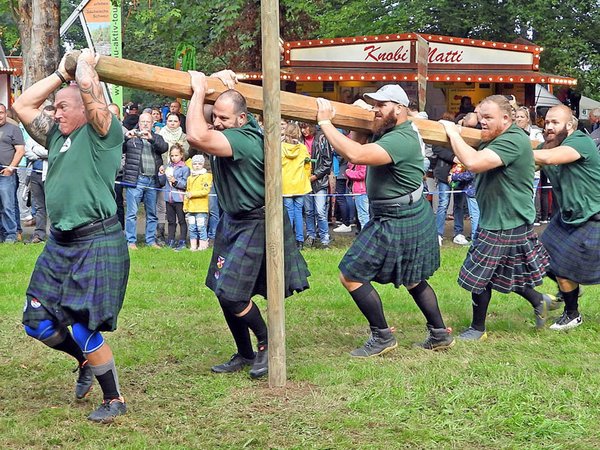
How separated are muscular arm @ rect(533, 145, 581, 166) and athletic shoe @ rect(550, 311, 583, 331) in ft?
3.76

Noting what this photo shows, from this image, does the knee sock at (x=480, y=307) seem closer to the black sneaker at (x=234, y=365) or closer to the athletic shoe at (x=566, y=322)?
the athletic shoe at (x=566, y=322)

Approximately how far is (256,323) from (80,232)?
4.23ft

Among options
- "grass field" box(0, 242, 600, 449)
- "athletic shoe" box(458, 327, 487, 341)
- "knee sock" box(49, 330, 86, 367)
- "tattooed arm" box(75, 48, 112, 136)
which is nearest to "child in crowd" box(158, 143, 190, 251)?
"grass field" box(0, 242, 600, 449)

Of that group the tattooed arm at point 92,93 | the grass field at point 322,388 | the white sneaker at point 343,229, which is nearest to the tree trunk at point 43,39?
the white sneaker at point 343,229

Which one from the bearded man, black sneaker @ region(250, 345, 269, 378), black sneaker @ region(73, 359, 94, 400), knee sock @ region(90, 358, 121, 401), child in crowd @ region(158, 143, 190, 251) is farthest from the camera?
child in crowd @ region(158, 143, 190, 251)

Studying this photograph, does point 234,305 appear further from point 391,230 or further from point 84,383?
point 391,230

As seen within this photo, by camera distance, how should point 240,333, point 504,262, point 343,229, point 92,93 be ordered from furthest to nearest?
point 343,229
point 504,262
point 240,333
point 92,93

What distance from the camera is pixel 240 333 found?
18.2 ft

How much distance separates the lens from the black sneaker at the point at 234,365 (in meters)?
5.54

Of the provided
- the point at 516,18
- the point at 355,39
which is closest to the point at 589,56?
the point at 516,18

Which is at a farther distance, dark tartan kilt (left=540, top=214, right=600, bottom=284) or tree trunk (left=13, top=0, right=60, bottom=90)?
tree trunk (left=13, top=0, right=60, bottom=90)

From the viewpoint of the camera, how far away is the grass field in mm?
4379

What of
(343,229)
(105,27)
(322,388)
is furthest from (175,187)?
(322,388)

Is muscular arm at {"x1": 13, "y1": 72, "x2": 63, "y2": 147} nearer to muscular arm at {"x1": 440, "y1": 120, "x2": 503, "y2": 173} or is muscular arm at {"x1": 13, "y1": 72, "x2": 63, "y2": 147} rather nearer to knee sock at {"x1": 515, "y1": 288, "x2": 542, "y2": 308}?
muscular arm at {"x1": 440, "y1": 120, "x2": 503, "y2": 173}
